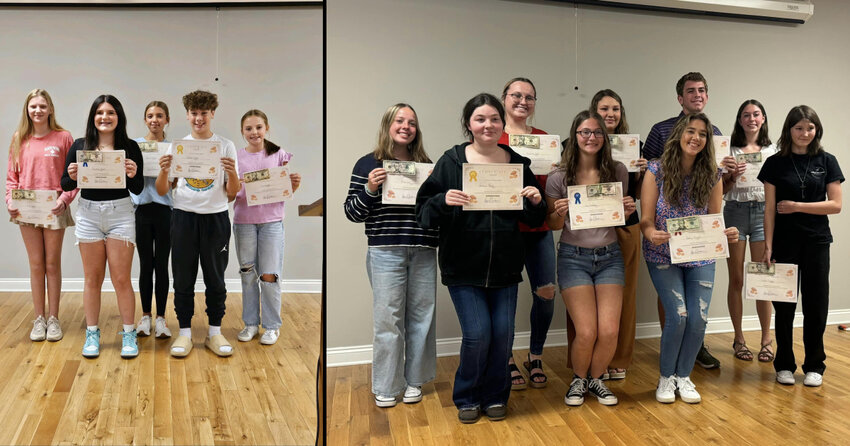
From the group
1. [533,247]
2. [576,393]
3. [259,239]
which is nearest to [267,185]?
[259,239]

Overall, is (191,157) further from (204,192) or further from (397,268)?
(397,268)

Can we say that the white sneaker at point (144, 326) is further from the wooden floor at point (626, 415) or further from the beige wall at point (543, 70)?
the beige wall at point (543, 70)

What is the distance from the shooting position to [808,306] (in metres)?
3.36

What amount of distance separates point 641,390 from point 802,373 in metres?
1.01

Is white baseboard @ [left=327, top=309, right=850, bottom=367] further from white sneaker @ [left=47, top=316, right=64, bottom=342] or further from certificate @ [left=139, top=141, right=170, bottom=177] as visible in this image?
certificate @ [left=139, top=141, right=170, bottom=177]

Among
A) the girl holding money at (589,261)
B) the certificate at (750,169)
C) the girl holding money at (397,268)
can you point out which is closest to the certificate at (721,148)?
the certificate at (750,169)

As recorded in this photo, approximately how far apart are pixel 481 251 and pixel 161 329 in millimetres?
1326

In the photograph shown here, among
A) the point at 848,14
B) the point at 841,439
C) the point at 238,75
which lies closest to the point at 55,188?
the point at 238,75

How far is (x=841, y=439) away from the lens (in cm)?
276

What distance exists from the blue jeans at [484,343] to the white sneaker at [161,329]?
3.94ft

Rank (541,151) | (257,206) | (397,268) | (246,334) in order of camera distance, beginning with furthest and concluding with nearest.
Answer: (541,151) < (397,268) < (246,334) < (257,206)

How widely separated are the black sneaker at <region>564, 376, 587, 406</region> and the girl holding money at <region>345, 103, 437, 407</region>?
0.70 metres

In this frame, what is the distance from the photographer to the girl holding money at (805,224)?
10.9 feet

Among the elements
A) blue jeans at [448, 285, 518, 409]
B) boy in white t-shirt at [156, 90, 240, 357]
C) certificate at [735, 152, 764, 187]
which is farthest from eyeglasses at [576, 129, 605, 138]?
boy in white t-shirt at [156, 90, 240, 357]
